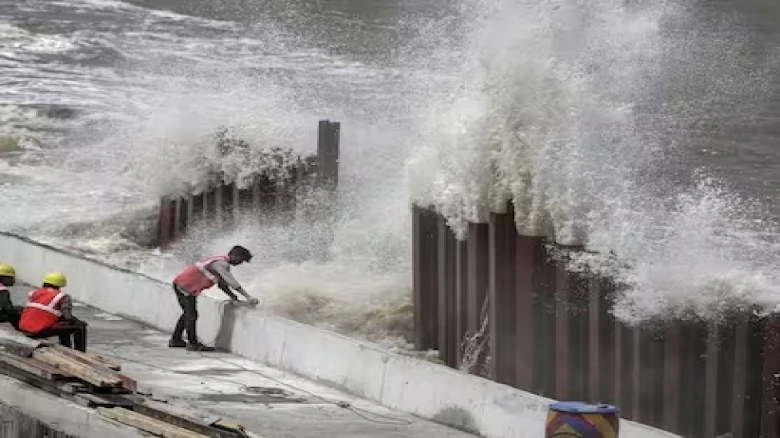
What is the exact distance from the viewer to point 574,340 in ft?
44.8

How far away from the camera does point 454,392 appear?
1237cm

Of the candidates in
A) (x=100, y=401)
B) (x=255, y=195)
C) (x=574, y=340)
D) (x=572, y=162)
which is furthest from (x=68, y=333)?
(x=255, y=195)

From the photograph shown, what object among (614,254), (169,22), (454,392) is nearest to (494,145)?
(614,254)

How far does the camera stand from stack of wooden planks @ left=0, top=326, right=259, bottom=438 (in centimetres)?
1089

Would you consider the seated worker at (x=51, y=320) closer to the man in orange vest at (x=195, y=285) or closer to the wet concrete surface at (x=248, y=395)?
the wet concrete surface at (x=248, y=395)

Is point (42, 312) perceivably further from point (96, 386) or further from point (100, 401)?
point (100, 401)

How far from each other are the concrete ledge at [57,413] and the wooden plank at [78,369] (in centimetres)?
41

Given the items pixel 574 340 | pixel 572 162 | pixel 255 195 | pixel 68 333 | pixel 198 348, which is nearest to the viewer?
pixel 574 340

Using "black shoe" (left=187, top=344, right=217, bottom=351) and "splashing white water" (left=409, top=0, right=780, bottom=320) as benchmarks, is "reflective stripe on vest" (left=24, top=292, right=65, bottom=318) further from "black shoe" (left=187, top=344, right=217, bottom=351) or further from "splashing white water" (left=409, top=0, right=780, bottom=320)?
"splashing white water" (left=409, top=0, right=780, bottom=320)

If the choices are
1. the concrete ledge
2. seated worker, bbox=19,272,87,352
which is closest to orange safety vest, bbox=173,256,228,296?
seated worker, bbox=19,272,87,352

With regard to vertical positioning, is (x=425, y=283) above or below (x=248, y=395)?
above

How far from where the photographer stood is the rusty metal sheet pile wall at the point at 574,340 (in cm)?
1152

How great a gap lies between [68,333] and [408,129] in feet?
47.5

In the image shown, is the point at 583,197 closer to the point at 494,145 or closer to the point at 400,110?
the point at 494,145
